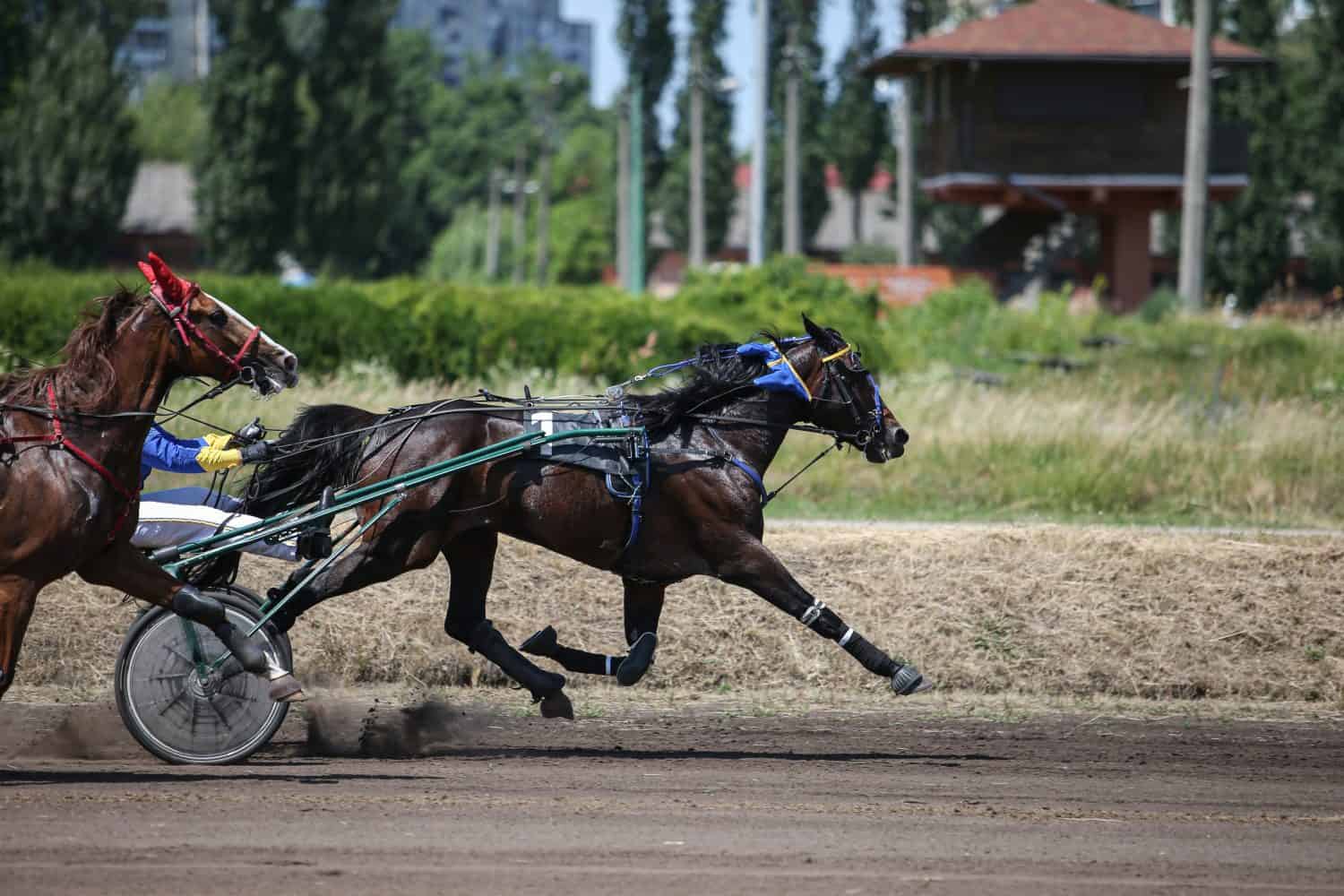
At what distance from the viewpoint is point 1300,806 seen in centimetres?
724

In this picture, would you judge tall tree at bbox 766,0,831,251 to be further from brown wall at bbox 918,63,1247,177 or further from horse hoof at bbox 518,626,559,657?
horse hoof at bbox 518,626,559,657

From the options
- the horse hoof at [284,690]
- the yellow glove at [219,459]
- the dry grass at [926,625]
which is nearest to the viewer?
the horse hoof at [284,690]

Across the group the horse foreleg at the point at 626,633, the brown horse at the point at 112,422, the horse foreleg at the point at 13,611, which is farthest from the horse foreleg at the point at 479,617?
the horse foreleg at the point at 13,611

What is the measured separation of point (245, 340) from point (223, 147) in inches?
1468

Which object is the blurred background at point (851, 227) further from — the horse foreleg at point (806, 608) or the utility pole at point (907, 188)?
the horse foreleg at point (806, 608)

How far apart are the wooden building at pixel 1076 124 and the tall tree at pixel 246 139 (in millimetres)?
15449

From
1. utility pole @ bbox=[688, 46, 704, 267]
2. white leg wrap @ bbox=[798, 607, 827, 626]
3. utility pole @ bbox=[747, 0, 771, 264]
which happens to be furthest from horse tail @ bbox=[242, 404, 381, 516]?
utility pole @ bbox=[688, 46, 704, 267]

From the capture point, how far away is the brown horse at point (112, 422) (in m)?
7.09

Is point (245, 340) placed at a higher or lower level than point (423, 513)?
higher

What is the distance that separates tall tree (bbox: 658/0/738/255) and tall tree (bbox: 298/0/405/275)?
8.84 meters

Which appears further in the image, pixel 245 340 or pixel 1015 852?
pixel 245 340

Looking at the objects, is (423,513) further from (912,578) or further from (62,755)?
(912,578)

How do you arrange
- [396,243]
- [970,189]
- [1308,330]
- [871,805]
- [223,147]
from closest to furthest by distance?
[871,805]
[1308,330]
[970,189]
[223,147]
[396,243]

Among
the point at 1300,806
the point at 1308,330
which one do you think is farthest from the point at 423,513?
the point at 1308,330
